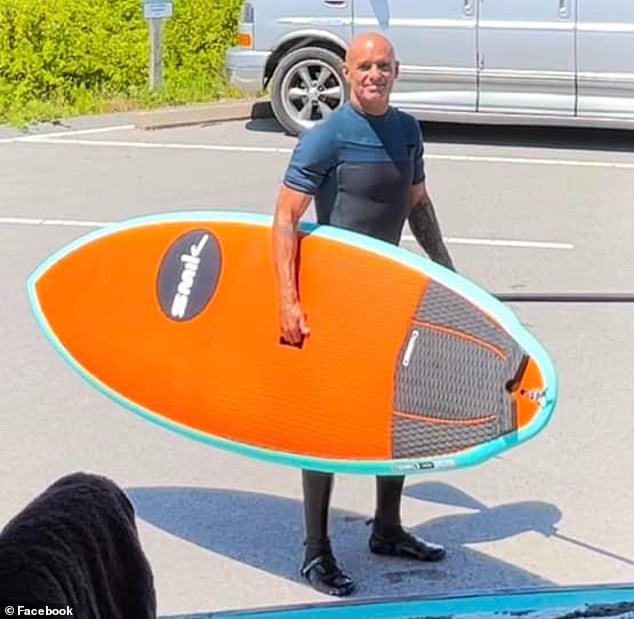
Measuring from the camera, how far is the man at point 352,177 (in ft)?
13.8

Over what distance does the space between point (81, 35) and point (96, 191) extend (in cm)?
340

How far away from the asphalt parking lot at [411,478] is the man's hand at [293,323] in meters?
0.91

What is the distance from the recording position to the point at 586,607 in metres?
2.69

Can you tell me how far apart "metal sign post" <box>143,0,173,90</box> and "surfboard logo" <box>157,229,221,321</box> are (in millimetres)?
8469

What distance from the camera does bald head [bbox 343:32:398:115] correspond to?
4.23m

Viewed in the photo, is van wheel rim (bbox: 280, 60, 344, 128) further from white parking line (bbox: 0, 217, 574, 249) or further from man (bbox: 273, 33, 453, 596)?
man (bbox: 273, 33, 453, 596)

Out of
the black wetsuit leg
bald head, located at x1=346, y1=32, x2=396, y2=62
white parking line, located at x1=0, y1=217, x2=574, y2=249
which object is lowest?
the black wetsuit leg

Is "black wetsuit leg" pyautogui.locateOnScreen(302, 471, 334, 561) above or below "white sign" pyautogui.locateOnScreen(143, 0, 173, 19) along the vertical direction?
below

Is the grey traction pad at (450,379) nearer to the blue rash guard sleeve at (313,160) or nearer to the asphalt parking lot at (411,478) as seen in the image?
the blue rash guard sleeve at (313,160)

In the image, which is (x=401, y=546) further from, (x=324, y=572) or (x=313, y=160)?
(x=313, y=160)

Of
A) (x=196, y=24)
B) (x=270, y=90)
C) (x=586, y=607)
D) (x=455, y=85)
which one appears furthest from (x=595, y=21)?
(x=586, y=607)

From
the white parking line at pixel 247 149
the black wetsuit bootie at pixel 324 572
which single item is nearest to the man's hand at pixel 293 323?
the black wetsuit bootie at pixel 324 572

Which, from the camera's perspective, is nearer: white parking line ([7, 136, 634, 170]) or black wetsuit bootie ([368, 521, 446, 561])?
black wetsuit bootie ([368, 521, 446, 561])

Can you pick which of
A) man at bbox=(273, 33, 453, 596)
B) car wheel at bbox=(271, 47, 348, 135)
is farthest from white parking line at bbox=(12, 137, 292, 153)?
man at bbox=(273, 33, 453, 596)
